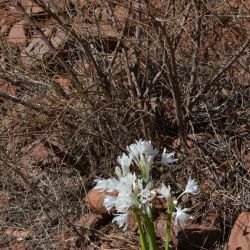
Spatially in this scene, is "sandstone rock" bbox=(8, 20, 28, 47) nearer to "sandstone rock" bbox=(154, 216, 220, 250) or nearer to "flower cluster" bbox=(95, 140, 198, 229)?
"sandstone rock" bbox=(154, 216, 220, 250)

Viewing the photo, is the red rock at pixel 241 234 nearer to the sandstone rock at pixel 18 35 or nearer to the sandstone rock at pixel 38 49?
the sandstone rock at pixel 38 49

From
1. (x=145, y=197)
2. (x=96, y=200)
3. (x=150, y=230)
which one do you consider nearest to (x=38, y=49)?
(x=96, y=200)

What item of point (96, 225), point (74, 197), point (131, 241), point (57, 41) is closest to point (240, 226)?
point (131, 241)

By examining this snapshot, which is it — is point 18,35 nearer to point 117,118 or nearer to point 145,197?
point 117,118

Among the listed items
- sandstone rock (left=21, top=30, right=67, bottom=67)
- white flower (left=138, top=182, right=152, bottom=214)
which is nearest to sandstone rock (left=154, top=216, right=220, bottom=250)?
white flower (left=138, top=182, right=152, bottom=214)

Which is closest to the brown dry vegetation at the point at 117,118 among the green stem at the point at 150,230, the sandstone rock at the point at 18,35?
the sandstone rock at the point at 18,35

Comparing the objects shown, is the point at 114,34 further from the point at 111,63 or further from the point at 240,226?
the point at 240,226
